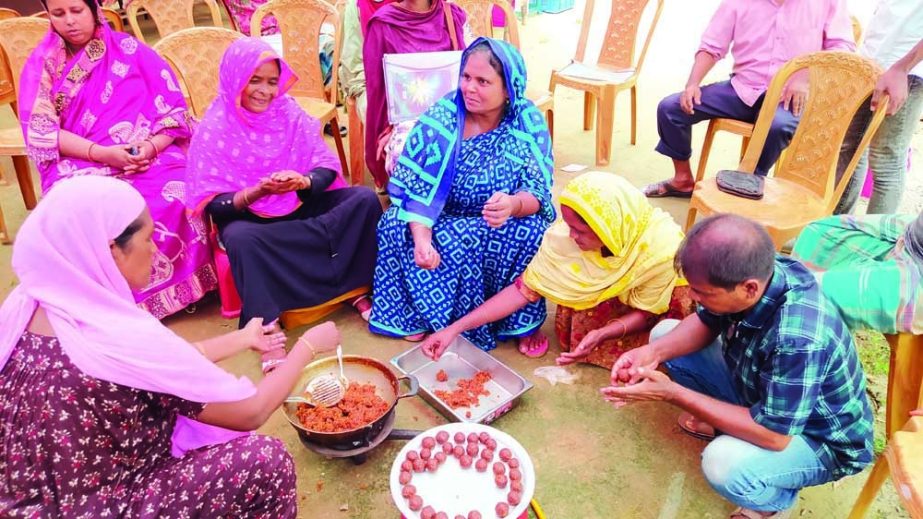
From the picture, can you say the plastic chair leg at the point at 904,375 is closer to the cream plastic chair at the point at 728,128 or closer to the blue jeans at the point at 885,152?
the blue jeans at the point at 885,152

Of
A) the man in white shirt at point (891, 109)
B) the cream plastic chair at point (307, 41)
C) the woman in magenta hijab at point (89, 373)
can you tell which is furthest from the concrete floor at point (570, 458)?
the man in white shirt at point (891, 109)

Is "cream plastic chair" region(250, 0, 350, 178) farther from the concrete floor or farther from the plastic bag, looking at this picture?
the plastic bag

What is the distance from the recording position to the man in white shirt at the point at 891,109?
→ 3111 millimetres

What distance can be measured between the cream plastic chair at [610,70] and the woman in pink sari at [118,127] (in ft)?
9.72

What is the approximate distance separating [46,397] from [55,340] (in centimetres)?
14

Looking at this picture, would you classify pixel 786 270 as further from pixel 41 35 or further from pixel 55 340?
pixel 41 35

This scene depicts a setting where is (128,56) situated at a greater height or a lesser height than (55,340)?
greater

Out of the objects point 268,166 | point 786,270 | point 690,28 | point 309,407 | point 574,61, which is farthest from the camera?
point 690,28

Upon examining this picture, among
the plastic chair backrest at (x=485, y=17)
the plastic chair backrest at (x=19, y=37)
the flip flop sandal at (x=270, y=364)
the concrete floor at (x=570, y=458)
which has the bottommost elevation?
the concrete floor at (x=570, y=458)

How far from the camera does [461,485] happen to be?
2.04 meters

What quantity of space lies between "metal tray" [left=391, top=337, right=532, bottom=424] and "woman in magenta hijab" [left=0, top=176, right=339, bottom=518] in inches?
43.5

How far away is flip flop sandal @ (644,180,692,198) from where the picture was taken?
14.8 ft

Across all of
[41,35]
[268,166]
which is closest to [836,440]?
[268,166]

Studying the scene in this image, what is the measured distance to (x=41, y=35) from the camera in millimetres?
3971
